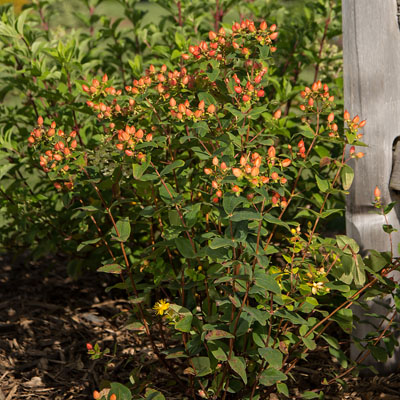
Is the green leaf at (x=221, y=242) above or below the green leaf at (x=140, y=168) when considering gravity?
below

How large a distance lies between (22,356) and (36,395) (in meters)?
0.35

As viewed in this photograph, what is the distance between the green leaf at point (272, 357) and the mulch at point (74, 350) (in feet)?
1.85

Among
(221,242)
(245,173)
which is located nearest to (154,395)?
(221,242)

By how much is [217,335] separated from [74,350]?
128 cm

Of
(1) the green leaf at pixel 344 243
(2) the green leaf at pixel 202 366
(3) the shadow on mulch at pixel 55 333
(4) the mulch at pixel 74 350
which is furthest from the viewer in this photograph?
(3) the shadow on mulch at pixel 55 333

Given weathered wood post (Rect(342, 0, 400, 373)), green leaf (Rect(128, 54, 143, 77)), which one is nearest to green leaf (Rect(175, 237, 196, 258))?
weathered wood post (Rect(342, 0, 400, 373))

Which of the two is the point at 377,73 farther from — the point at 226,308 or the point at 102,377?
the point at 102,377

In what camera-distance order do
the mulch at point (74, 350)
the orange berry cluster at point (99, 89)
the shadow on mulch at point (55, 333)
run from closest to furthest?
1. the orange berry cluster at point (99, 89)
2. the mulch at point (74, 350)
3. the shadow on mulch at point (55, 333)

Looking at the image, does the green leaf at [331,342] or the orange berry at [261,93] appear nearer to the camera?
the orange berry at [261,93]

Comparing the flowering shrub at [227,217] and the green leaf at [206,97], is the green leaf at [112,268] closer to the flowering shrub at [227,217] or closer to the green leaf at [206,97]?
the flowering shrub at [227,217]

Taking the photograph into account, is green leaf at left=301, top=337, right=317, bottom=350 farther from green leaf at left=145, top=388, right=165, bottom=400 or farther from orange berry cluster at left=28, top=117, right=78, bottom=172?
orange berry cluster at left=28, top=117, right=78, bottom=172

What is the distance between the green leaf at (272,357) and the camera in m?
1.68

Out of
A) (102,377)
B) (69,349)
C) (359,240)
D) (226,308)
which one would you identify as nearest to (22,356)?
(69,349)

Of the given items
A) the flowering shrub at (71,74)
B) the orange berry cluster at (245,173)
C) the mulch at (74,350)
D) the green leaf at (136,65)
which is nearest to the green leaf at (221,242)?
the orange berry cluster at (245,173)
